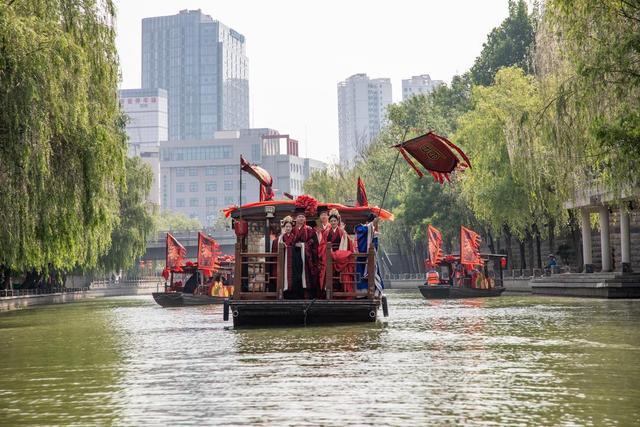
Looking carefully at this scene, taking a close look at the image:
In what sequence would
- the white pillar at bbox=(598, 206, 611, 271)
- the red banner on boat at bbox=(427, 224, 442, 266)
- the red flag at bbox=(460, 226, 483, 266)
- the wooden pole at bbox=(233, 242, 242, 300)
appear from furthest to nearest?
1. the red banner on boat at bbox=(427, 224, 442, 266)
2. the red flag at bbox=(460, 226, 483, 266)
3. the white pillar at bbox=(598, 206, 611, 271)
4. the wooden pole at bbox=(233, 242, 242, 300)

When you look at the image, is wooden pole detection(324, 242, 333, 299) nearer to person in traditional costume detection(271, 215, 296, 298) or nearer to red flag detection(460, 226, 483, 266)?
person in traditional costume detection(271, 215, 296, 298)

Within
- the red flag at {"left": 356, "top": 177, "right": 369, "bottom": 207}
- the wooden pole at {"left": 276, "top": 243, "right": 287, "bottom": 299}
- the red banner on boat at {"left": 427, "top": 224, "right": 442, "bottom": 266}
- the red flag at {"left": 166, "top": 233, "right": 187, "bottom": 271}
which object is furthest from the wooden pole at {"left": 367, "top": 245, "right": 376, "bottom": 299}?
the red banner on boat at {"left": 427, "top": 224, "right": 442, "bottom": 266}

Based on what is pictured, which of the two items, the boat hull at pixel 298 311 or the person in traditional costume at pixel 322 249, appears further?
the person in traditional costume at pixel 322 249

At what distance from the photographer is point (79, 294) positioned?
245 ft

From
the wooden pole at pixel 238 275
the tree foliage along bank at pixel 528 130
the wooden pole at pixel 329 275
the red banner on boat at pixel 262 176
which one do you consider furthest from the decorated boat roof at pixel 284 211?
the tree foliage along bank at pixel 528 130

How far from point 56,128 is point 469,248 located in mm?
25849

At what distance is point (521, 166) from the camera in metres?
36.8

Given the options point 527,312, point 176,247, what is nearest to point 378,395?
point 527,312

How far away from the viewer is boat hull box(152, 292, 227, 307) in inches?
1738

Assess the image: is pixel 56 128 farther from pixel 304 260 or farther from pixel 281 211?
pixel 304 260

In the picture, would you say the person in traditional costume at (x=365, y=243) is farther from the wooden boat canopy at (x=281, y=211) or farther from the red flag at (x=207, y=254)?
the red flag at (x=207, y=254)

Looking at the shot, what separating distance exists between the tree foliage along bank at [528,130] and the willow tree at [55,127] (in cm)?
A: 797

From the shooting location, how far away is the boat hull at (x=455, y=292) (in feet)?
149

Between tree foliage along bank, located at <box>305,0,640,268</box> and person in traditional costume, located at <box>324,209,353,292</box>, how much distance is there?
5542 mm
